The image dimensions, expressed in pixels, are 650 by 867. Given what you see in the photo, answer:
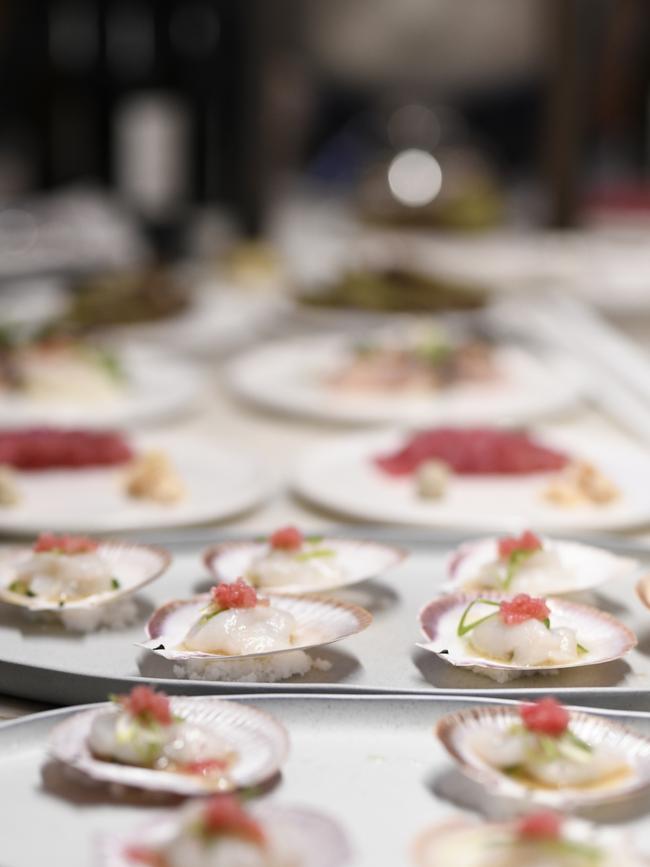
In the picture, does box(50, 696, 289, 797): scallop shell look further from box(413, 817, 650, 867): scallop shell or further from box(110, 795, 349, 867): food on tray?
box(413, 817, 650, 867): scallop shell

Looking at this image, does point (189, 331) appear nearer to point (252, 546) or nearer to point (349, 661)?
point (252, 546)

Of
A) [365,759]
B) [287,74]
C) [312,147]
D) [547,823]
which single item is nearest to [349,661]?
[365,759]

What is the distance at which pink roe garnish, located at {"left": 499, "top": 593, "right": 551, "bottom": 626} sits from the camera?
1286 millimetres

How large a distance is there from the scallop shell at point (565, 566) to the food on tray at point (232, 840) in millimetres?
539

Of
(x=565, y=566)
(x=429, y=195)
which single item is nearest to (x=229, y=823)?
(x=565, y=566)

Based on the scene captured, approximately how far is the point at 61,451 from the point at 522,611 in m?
1.04

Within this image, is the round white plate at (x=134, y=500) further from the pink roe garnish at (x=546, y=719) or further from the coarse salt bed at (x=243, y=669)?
the pink roe garnish at (x=546, y=719)

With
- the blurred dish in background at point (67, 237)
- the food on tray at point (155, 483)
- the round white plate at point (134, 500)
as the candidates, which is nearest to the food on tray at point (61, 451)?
the round white plate at point (134, 500)

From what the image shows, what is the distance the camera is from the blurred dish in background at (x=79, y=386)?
249 centimetres

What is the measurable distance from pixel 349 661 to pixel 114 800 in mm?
368

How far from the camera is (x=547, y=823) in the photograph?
916 millimetres

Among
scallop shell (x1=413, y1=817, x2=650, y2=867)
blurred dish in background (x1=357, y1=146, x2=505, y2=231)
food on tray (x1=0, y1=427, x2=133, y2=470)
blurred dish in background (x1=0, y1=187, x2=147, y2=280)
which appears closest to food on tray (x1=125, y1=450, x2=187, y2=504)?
food on tray (x1=0, y1=427, x2=133, y2=470)

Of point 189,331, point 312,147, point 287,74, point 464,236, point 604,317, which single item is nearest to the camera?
point 189,331

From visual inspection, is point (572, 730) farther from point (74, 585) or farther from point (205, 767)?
point (74, 585)
